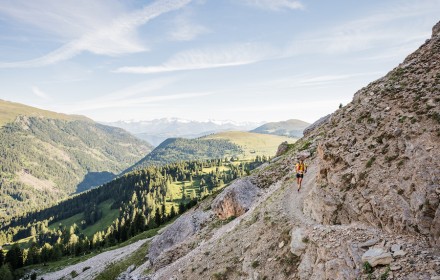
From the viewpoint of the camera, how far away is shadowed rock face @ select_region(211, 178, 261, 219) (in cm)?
4521

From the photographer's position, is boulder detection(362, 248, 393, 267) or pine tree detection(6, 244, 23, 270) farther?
pine tree detection(6, 244, 23, 270)

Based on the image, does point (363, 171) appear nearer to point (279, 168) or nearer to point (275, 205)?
point (275, 205)

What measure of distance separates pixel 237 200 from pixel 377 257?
3021 cm

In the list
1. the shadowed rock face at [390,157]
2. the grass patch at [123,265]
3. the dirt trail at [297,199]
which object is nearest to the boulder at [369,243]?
the shadowed rock face at [390,157]

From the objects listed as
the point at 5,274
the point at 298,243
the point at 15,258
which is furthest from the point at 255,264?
the point at 15,258

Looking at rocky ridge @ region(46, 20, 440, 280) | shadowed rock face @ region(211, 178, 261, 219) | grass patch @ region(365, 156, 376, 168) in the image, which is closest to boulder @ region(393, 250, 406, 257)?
rocky ridge @ region(46, 20, 440, 280)

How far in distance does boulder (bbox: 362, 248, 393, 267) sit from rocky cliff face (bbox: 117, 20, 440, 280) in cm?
5

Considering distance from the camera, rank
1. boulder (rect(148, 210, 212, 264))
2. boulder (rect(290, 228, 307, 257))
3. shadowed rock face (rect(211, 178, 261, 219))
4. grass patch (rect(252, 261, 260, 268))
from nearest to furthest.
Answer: boulder (rect(290, 228, 307, 257))
grass patch (rect(252, 261, 260, 268))
shadowed rock face (rect(211, 178, 261, 219))
boulder (rect(148, 210, 212, 264))

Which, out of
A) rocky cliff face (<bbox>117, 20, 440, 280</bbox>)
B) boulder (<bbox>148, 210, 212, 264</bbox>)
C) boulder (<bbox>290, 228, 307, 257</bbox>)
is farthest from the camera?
boulder (<bbox>148, 210, 212, 264</bbox>)

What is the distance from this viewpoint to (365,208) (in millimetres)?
20375

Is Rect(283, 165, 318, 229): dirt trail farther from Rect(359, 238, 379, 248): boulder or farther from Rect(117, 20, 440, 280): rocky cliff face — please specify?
Rect(359, 238, 379, 248): boulder

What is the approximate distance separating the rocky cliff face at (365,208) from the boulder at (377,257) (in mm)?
50

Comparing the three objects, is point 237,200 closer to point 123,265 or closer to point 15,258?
point 123,265

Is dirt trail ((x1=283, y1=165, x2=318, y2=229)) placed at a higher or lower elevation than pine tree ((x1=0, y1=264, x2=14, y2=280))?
higher
